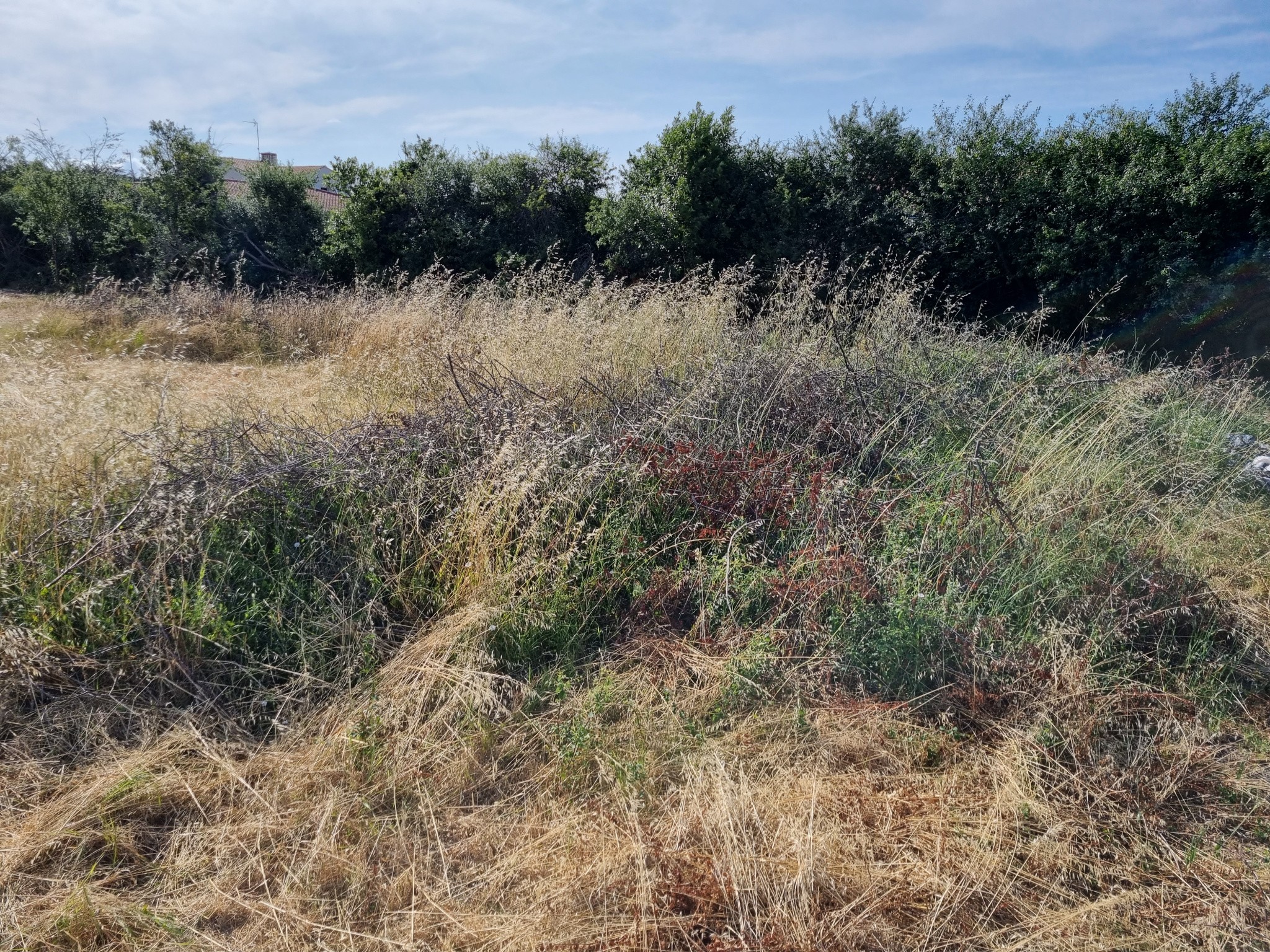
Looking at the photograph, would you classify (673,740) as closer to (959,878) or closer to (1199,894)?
(959,878)

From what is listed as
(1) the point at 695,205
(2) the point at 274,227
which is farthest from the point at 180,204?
(1) the point at 695,205

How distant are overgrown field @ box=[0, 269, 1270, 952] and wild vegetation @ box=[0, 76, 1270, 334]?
481cm

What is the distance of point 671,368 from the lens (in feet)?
17.1

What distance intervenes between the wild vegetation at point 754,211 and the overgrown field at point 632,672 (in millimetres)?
4815

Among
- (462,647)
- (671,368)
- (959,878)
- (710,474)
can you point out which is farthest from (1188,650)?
(671,368)

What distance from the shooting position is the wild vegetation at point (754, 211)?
8195mm

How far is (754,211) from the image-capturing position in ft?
31.9

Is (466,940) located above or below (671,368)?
below

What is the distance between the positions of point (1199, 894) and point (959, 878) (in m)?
0.66

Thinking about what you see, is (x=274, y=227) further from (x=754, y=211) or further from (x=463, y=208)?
(x=754, y=211)

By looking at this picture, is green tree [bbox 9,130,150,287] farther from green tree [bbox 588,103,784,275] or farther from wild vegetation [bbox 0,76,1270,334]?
green tree [bbox 588,103,784,275]

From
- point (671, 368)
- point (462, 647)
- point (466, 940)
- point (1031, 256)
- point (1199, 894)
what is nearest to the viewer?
point (466, 940)

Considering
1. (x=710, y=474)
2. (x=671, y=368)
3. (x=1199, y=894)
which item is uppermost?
(x=671, y=368)

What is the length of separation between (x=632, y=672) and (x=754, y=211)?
8.06 metres
